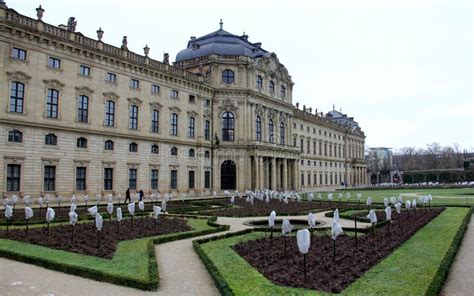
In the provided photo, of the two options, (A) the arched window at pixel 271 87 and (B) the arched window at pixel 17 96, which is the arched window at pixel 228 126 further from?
(B) the arched window at pixel 17 96

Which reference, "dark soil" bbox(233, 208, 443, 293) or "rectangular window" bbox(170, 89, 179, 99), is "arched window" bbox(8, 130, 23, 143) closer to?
"rectangular window" bbox(170, 89, 179, 99)

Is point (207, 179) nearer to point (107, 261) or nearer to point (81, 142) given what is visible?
point (81, 142)

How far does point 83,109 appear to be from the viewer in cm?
3375

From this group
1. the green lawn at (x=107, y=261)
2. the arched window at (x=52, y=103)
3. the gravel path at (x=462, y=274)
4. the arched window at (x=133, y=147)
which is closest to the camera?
the gravel path at (x=462, y=274)

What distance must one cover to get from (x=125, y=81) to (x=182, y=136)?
9519mm

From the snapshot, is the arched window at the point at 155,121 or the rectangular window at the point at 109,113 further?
the arched window at the point at 155,121

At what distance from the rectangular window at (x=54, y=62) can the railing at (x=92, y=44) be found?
192cm

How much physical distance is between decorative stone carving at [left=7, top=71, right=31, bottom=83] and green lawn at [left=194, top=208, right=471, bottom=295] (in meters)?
23.4

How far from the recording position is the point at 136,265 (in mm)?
9805

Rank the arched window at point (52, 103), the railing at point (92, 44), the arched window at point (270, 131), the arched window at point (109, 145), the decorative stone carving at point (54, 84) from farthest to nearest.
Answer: the arched window at point (270, 131) < the arched window at point (109, 145) < the arched window at point (52, 103) < the decorative stone carving at point (54, 84) < the railing at point (92, 44)

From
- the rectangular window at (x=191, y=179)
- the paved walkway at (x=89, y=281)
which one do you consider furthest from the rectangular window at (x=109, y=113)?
the paved walkway at (x=89, y=281)

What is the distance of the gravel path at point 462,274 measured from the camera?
8172mm

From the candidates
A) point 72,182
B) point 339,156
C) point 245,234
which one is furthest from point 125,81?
point 339,156

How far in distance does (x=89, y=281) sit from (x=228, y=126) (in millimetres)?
41139
